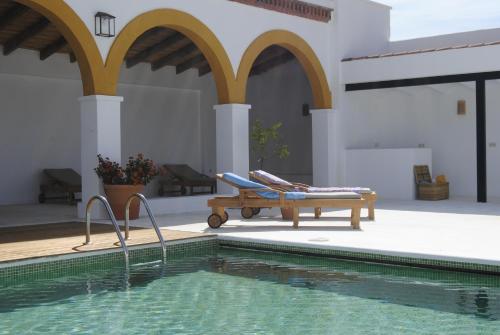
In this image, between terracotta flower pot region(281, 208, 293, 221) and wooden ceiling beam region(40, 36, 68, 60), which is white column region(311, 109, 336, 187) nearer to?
terracotta flower pot region(281, 208, 293, 221)

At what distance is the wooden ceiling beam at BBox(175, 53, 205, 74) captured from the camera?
1770 cm

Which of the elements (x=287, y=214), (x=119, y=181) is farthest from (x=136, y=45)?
(x=287, y=214)

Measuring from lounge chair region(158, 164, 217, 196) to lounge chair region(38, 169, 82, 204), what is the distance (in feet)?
8.17

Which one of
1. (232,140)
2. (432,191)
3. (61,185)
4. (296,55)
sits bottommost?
(432,191)

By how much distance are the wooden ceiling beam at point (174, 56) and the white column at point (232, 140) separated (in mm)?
3478

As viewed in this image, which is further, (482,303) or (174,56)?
(174,56)

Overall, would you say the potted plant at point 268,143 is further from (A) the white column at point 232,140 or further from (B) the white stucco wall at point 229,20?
(B) the white stucco wall at point 229,20

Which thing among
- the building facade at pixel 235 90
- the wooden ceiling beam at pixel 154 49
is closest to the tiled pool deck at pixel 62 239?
the building facade at pixel 235 90

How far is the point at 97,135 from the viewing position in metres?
11.2

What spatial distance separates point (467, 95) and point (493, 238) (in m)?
8.19

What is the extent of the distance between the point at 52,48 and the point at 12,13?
2268 millimetres

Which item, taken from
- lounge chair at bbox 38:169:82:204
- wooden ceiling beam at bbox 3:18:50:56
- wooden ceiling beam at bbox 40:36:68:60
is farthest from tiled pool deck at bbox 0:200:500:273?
wooden ceiling beam at bbox 40:36:68:60

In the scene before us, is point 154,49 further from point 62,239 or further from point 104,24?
point 62,239

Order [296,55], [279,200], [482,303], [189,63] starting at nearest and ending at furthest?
[482,303] → [279,200] → [296,55] → [189,63]
